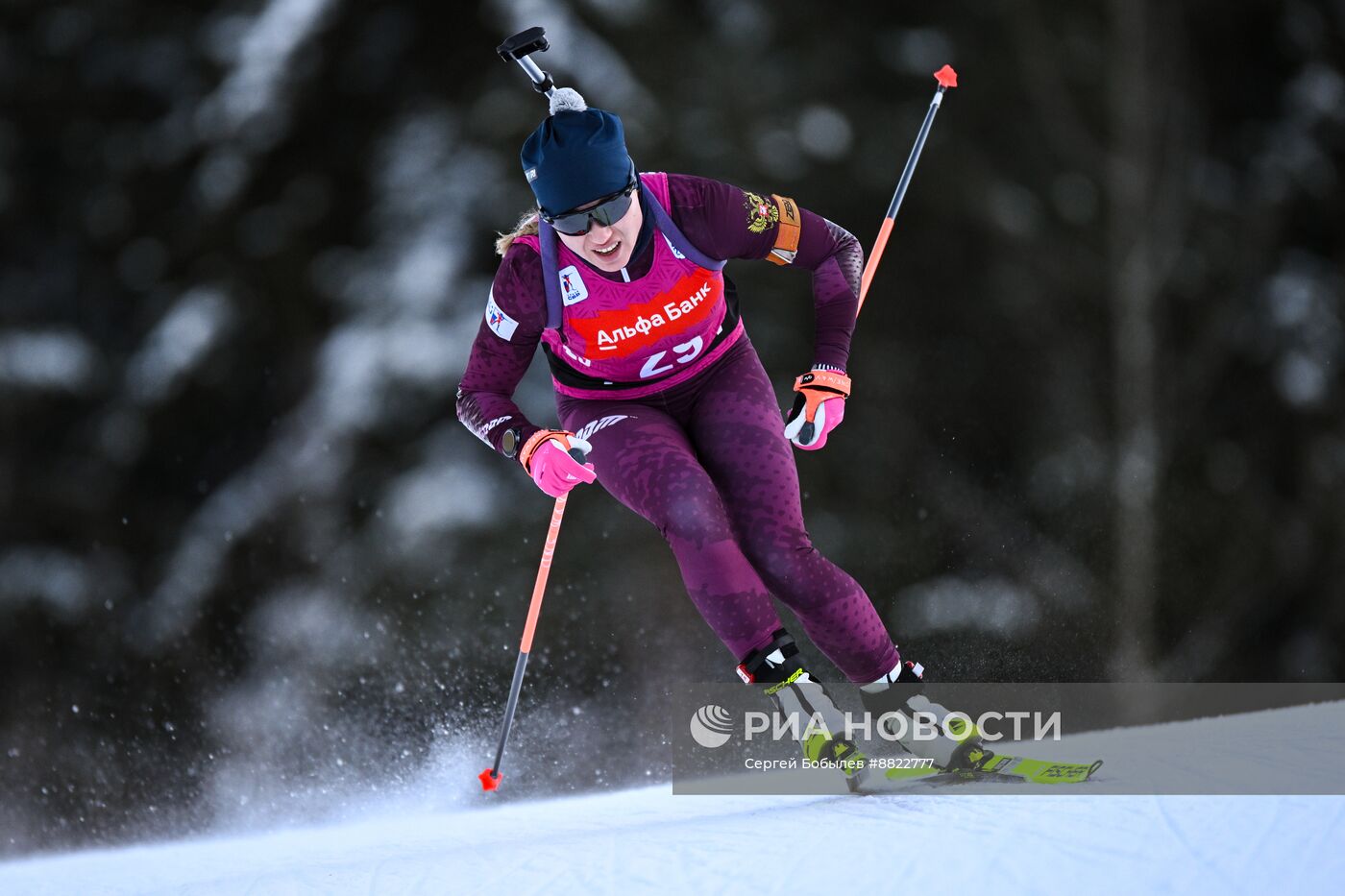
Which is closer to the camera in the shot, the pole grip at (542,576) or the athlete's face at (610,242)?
the athlete's face at (610,242)

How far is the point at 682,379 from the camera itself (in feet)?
7.12

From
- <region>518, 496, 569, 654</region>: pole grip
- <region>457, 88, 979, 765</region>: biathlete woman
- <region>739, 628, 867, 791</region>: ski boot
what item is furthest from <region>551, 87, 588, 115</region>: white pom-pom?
<region>739, 628, 867, 791</region>: ski boot

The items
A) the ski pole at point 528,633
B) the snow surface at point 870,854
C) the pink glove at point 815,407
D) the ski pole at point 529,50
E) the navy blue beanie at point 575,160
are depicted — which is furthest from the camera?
the ski pole at point 528,633

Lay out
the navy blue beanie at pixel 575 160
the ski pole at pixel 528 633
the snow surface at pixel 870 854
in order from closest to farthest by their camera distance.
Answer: the snow surface at pixel 870 854 < the navy blue beanie at pixel 575 160 < the ski pole at pixel 528 633

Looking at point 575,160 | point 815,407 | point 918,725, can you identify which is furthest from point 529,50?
point 918,725

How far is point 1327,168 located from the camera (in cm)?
502

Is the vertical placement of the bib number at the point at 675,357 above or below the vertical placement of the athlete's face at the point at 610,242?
below

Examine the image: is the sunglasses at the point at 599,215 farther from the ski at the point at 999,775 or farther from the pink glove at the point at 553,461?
the ski at the point at 999,775

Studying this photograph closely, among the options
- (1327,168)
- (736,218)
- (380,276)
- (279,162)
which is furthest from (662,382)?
(1327,168)

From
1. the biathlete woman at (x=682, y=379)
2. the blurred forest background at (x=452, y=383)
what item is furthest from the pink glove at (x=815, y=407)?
the blurred forest background at (x=452, y=383)

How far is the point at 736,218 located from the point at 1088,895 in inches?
51.2

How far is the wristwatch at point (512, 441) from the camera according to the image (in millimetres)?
2039

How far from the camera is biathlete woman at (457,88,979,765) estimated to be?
190 cm

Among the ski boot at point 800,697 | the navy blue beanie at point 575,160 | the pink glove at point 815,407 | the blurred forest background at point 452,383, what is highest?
the navy blue beanie at point 575,160
